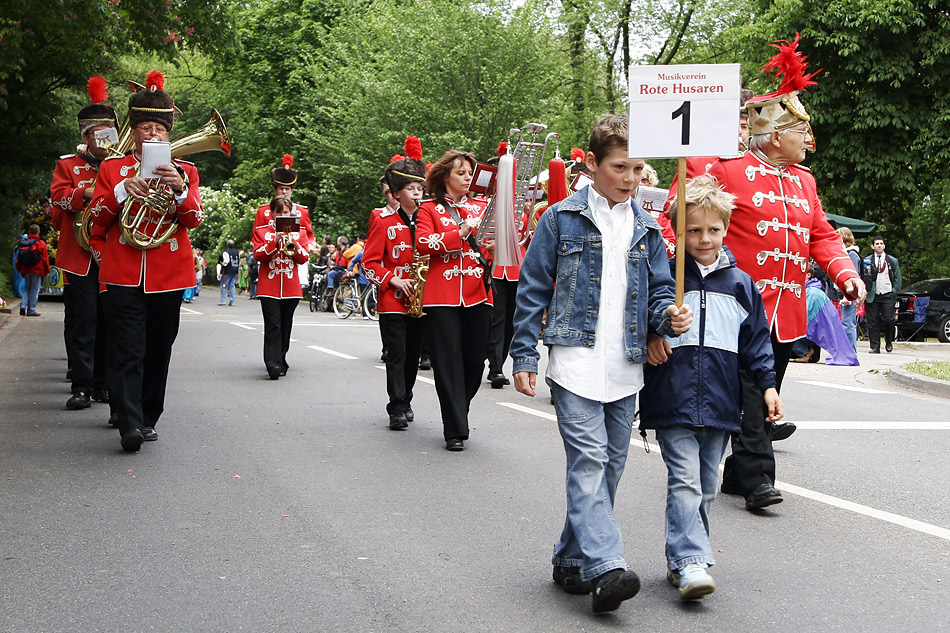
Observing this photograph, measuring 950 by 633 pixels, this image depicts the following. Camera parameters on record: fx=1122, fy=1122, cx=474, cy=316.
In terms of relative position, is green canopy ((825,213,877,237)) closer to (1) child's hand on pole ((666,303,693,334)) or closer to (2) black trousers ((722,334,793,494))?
(2) black trousers ((722,334,793,494))

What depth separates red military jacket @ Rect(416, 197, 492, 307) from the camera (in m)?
7.81

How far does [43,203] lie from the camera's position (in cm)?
3375

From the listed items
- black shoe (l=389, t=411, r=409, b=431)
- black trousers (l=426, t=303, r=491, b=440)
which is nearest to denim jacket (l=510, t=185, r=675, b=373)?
black trousers (l=426, t=303, r=491, b=440)

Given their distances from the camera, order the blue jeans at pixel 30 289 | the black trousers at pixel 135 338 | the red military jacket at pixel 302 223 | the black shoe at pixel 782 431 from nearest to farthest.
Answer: the black shoe at pixel 782 431 < the black trousers at pixel 135 338 < the red military jacket at pixel 302 223 < the blue jeans at pixel 30 289

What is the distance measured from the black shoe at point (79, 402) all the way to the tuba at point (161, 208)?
2.64 meters

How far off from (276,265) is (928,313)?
16624mm

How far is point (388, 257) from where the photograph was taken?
29.7 ft

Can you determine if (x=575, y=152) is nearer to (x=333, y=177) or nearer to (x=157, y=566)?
(x=157, y=566)

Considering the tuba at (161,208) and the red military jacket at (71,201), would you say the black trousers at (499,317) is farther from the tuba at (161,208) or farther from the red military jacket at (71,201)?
the tuba at (161,208)

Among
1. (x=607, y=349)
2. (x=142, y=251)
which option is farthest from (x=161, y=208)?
(x=607, y=349)

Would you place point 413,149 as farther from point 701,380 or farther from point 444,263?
point 701,380

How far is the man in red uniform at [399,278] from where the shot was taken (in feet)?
28.5

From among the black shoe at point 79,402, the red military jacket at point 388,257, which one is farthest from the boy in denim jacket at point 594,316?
the black shoe at point 79,402

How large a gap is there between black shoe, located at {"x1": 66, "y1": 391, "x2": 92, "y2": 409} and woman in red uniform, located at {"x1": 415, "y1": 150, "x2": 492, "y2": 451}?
332cm
